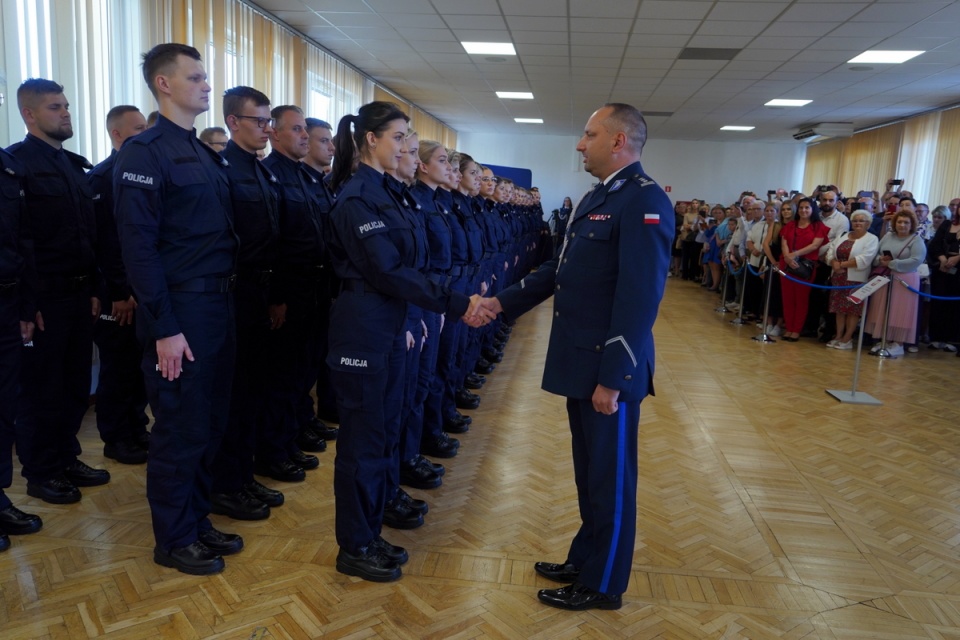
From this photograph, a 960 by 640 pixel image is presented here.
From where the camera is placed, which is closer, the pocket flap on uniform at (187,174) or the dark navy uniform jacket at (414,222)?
the pocket flap on uniform at (187,174)

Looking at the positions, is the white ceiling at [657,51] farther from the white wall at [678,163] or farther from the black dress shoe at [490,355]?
the white wall at [678,163]

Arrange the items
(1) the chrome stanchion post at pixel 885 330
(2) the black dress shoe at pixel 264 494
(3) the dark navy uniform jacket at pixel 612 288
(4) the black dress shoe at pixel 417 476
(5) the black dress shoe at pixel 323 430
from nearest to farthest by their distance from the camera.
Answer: (3) the dark navy uniform jacket at pixel 612 288
(2) the black dress shoe at pixel 264 494
(4) the black dress shoe at pixel 417 476
(5) the black dress shoe at pixel 323 430
(1) the chrome stanchion post at pixel 885 330

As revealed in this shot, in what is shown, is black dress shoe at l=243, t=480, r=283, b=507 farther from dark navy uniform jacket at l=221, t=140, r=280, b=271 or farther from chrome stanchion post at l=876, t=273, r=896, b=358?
chrome stanchion post at l=876, t=273, r=896, b=358

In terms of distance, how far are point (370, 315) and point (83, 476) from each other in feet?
6.24

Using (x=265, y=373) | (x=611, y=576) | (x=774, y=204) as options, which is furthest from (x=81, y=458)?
(x=774, y=204)

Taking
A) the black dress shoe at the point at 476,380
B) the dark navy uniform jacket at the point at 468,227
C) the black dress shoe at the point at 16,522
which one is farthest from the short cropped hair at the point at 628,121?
the black dress shoe at the point at 476,380

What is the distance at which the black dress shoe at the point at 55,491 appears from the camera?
118 inches

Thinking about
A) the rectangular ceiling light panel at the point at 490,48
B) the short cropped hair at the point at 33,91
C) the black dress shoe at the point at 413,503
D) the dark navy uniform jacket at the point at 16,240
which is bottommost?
the black dress shoe at the point at 413,503

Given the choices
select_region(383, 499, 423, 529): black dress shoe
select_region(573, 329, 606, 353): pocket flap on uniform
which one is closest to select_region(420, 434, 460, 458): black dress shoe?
select_region(383, 499, 423, 529): black dress shoe

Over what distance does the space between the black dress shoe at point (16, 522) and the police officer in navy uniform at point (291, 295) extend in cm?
99

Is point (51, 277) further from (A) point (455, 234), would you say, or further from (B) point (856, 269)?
(B) point (856, 269)

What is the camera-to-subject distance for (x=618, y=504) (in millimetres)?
2270

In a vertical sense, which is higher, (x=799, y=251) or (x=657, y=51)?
(x=657, y=51)

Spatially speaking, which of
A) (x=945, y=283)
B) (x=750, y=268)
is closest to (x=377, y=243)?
(x=750, y=268)
